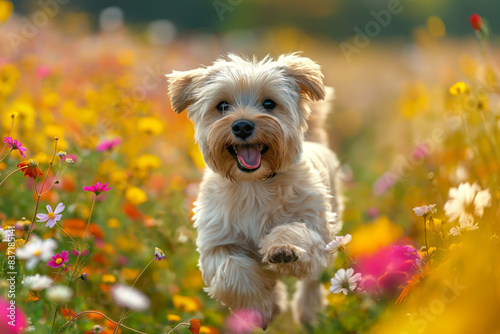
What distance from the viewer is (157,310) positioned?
3.77 m

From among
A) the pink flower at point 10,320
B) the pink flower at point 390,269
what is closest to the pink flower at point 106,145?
the pink flower at point 10,320

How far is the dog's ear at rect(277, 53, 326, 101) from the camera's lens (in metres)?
3.43

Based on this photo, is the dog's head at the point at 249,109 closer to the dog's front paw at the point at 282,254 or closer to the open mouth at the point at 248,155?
the open mouth at the point at 248,155

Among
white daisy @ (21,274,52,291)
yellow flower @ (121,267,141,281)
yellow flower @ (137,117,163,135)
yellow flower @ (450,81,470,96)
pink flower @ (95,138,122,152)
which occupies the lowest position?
yellow flower @ (121,267,141,281)

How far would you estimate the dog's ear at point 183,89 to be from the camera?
3541 mm

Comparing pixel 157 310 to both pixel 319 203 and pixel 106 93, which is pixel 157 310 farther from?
pixel 106 93


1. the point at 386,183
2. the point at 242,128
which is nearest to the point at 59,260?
the point at 242,128

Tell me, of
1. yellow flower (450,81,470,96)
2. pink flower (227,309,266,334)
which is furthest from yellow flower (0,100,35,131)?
yellow flower (450,81,470,96)

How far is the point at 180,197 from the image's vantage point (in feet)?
17.0

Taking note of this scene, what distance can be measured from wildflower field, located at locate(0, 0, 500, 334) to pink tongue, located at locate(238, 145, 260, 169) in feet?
2.41

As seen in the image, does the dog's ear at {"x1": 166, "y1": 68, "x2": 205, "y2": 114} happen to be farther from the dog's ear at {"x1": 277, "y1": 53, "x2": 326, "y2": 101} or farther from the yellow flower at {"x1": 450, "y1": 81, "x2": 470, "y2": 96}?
the yellow flower at {"x1": 450, "y1": 81, "x2": 470, "y2": 96}

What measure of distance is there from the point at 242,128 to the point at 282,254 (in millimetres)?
730

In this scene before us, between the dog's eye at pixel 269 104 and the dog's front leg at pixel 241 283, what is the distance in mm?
911

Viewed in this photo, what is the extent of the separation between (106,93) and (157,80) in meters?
0.63
